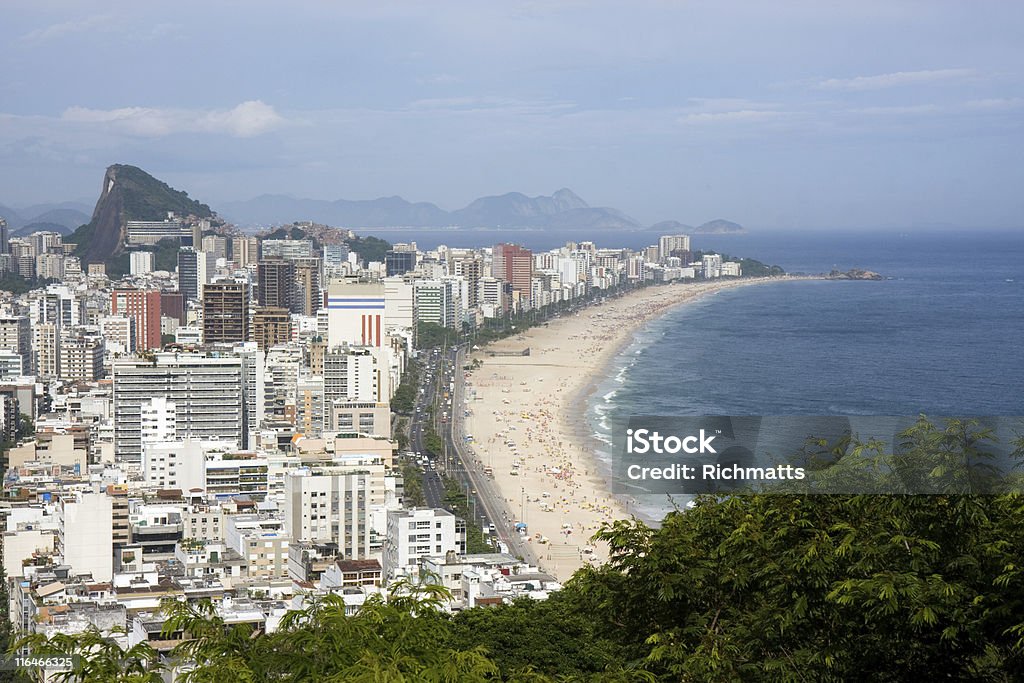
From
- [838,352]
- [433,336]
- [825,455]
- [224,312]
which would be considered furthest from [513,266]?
[825,455]

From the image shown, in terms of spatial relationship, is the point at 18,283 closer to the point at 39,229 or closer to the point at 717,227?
the point at 39,229

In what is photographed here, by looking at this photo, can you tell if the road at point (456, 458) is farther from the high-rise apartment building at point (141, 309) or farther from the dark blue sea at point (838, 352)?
the high-rise apartment building at point (141, 309)

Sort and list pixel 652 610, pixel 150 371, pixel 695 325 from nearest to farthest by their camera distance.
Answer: pixel 652 610 → pixel 150 371 → pixel 695 325

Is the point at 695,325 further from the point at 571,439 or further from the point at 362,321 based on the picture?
the point at 571,439

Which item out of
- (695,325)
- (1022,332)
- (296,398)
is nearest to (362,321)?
(296,398)

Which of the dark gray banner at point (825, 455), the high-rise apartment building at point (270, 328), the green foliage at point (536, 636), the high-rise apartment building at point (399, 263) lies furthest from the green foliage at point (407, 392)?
the high-rise apartment building at point (399, 263)

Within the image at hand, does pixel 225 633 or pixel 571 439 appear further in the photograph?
pixel 571 439
